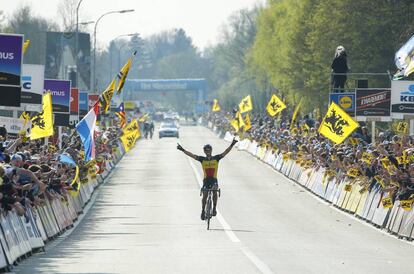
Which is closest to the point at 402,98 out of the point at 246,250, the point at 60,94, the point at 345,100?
the point at 345,100

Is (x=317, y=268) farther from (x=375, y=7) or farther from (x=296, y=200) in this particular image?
(x=375, y=7)

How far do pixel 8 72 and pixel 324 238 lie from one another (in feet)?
23.0

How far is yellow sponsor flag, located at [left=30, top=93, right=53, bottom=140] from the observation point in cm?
3105

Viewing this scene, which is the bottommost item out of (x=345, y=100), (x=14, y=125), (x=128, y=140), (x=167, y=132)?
(x=167, y=132)

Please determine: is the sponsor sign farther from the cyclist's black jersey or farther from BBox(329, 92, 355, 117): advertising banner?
BBox(329, 92, 355, 117): advertising banner

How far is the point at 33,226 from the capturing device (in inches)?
899

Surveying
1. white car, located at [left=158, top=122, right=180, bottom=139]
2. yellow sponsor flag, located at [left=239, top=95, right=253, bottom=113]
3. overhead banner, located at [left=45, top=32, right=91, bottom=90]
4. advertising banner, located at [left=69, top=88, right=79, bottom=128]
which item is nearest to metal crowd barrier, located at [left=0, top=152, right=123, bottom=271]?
advertising banner, located at [left=69, top=88, right=79, bottom=128]

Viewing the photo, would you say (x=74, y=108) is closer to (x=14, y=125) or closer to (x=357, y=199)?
(x=14, y=125)

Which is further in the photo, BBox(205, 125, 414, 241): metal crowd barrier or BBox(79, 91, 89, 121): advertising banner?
BBox(79, 91, 89, 121): advertising banner

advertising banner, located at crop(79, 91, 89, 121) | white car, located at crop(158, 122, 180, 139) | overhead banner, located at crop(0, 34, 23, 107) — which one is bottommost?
white car, located at crop(158, 122, 180, 139)

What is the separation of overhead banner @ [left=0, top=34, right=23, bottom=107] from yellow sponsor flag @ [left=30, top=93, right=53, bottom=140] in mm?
6577


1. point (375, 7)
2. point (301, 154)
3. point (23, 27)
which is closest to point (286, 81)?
point (375, 7)

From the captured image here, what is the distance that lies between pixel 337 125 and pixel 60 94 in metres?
8.42

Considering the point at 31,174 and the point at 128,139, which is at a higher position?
the point at 31,174
